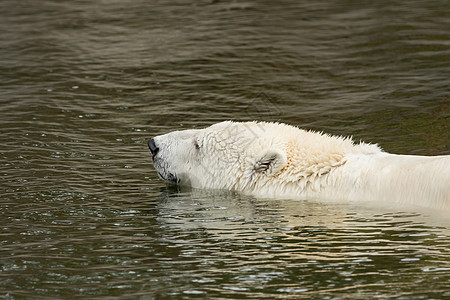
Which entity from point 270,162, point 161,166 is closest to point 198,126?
point 161,166

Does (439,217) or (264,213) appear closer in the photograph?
(439,217)

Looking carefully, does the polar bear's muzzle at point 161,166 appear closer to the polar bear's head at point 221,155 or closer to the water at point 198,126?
the polar bear's head at point 221,155

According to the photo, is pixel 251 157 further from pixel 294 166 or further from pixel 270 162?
pixel 294 166

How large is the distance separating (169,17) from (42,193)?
6601mm

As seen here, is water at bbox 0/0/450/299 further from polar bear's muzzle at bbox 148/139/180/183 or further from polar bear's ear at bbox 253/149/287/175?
polar bear's ear at bbox 253/149/287/175

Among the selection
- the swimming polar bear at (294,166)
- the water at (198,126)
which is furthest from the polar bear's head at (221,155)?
the water at (198,126)

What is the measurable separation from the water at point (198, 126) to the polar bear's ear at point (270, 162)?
26 cm

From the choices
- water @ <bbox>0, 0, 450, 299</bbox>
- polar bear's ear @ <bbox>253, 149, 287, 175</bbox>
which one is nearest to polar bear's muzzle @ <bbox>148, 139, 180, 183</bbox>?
water @ <bbox>0, 0, 450, 299</bbox>

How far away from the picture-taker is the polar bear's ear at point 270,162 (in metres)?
5.83

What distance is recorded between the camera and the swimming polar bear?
18.0 feet

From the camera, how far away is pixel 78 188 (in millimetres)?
6500

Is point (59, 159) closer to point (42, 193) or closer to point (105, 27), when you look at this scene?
point (42, 193)

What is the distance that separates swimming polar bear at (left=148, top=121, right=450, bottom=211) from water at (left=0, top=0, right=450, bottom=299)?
0.44 ft

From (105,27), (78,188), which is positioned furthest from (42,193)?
(105,27)
